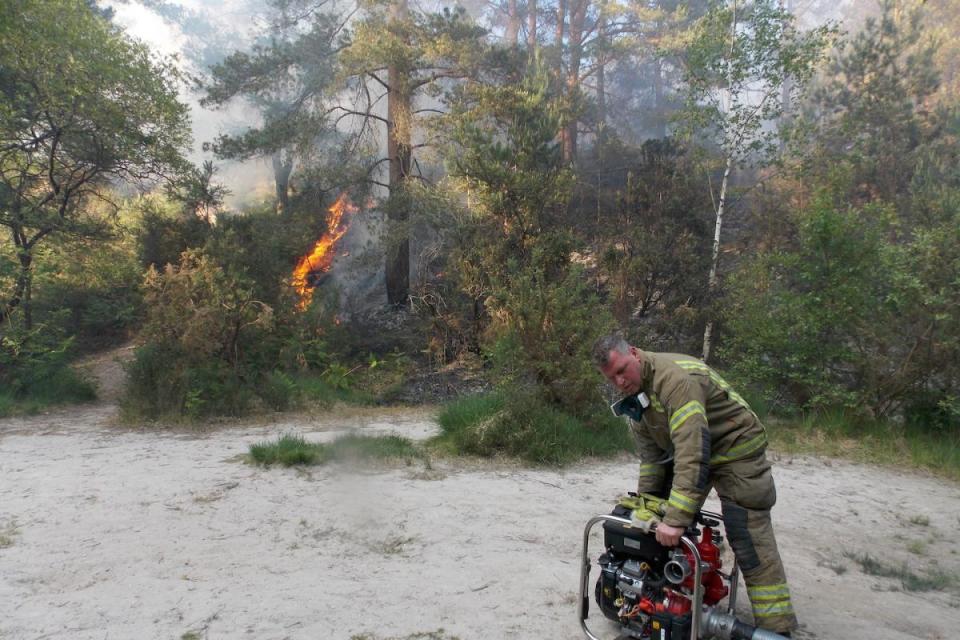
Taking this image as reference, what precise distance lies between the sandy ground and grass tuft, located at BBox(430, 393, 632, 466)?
14.9 inches

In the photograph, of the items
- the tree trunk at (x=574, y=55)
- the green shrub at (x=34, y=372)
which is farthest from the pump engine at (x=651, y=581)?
the tree trunk at (x=574, y=55)

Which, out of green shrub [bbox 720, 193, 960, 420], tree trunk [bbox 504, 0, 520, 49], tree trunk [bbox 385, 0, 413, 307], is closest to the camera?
green shrub [bbox 720, 193, 960, 420]

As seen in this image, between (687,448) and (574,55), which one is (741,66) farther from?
(687,448)

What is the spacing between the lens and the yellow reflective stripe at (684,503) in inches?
115

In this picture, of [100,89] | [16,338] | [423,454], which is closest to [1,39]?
[100,89]

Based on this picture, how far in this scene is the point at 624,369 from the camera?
3213mm

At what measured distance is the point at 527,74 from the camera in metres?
15.0

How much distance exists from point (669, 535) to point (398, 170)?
16334 mm

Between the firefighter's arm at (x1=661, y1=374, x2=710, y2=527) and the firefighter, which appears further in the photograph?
the firefighter

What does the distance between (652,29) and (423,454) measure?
21130mm

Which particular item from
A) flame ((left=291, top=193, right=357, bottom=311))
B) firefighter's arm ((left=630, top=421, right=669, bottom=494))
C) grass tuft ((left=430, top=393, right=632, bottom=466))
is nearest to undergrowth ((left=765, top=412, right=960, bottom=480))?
grass tuft ((left=430, top=393, right=632, bottom=466))

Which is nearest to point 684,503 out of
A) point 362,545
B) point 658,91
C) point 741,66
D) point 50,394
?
point 362,545

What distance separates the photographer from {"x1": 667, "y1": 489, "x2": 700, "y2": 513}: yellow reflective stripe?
292 cm

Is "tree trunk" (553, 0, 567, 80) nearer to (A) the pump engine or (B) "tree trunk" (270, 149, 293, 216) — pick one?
(B) "tree trunk" (270, 149, 293, 216)
